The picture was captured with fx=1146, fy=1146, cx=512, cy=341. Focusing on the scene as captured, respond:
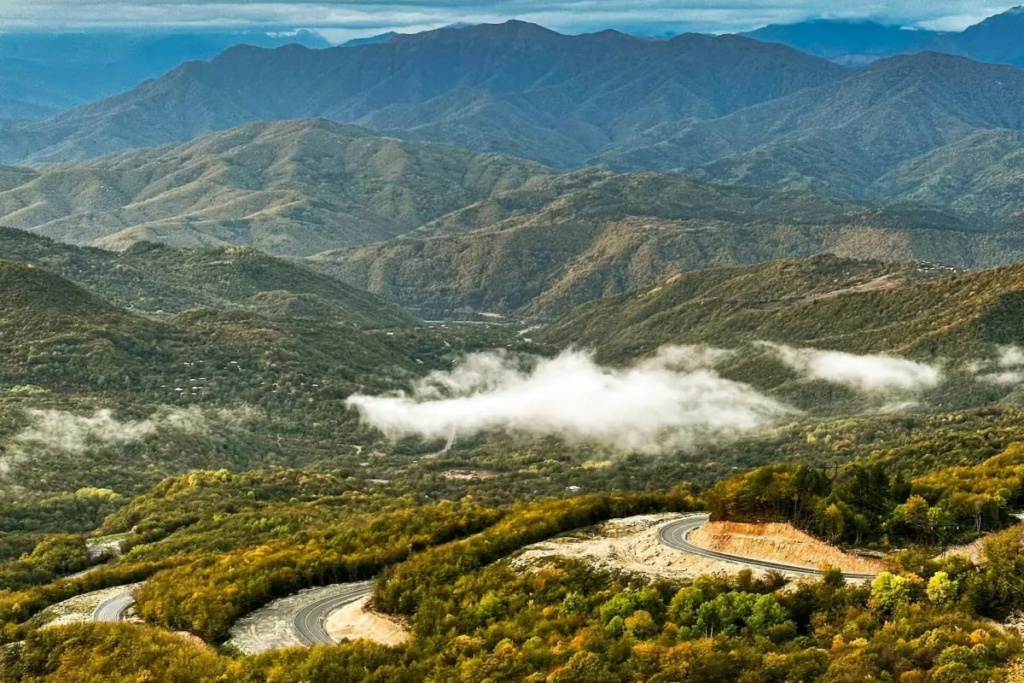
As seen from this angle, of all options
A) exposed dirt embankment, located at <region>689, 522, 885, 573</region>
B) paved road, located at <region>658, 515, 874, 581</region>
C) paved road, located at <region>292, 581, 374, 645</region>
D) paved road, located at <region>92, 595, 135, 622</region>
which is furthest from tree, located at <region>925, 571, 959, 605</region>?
paved road, located at <region>92, 595, 135, 622</region>

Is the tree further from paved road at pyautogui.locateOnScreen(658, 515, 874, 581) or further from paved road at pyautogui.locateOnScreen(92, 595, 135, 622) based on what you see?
paved road at pyautogui.locateOnScreen(92, 595, 135, 622)

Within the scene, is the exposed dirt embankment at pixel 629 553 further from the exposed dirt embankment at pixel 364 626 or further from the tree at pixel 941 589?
the tree at pixel 941 589

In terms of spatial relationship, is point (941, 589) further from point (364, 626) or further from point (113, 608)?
point (113, 608)

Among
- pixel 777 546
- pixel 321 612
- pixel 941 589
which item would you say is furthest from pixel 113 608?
pixel 941 589

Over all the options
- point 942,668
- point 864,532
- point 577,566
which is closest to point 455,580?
point 577,566

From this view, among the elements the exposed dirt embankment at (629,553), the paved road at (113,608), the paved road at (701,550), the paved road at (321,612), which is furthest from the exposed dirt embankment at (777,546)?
the paved road at (113,608)

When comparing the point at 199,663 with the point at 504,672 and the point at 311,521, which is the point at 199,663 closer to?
the point at 504,672
